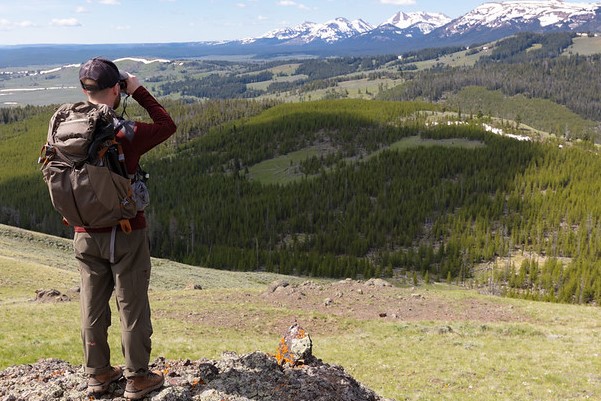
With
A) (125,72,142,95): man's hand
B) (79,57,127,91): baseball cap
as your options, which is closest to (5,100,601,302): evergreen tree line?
(125,72,142,95): man's hand

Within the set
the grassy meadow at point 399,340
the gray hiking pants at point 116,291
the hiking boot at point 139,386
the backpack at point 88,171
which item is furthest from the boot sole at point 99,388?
the grassy meadow at point 399,340

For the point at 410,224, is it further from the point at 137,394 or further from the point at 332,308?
the point at 137,394

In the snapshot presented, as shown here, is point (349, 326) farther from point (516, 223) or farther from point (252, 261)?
point (516, 223)

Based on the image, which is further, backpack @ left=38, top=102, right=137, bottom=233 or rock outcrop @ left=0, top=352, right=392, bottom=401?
rock outcrop @ left=0, top=352, right=392, bottom=401

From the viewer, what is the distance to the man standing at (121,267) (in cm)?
779

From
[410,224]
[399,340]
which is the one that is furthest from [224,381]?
[410,224]

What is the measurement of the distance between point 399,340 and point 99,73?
75.8ft

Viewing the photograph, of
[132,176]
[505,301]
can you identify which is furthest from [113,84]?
[505,301]

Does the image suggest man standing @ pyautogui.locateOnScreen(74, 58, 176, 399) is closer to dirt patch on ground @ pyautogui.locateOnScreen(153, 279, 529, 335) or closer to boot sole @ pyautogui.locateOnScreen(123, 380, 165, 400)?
boot sole @ pyautogui.locateOnScreen(123, 380, 165, 400)

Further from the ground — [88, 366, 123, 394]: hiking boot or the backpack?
the backpack

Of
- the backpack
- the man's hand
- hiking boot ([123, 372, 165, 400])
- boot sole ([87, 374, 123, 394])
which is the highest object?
the man's hand

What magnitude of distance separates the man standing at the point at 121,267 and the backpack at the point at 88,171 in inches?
11.9

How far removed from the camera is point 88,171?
729 cm

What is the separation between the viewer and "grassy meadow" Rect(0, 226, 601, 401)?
750 inches
